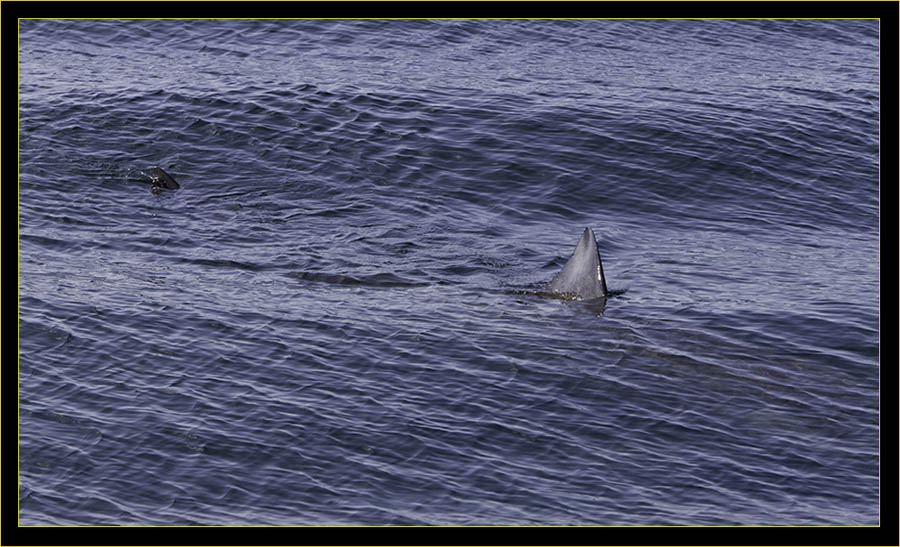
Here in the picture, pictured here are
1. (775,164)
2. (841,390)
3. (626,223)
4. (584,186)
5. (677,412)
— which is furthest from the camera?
(775,164)

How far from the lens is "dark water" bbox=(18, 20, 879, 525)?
19.4 m

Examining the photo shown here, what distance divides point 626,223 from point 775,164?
25.3 ft

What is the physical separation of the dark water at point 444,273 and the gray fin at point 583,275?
607 millimetres

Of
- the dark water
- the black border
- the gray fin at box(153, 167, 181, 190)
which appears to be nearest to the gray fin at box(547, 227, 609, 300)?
the dark water

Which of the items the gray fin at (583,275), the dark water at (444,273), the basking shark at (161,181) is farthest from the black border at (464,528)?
the basking shark at (161,181)

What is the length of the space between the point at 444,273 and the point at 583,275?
3.66 m

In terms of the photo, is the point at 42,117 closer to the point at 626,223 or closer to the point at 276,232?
the point at 276,232

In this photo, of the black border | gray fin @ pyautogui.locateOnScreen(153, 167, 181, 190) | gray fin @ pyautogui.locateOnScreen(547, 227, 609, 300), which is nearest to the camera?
the black border

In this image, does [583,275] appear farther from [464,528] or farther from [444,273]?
[464,528]

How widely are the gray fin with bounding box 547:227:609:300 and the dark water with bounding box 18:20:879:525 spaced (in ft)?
1.99

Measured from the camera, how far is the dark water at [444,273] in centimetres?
1941

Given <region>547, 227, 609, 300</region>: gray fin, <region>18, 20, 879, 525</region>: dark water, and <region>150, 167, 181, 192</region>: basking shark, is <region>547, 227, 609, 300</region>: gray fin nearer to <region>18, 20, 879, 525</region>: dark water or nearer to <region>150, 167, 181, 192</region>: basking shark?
<region>18, 20, 879, 525</region>: dark water

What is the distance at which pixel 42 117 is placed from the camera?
40.5 m
